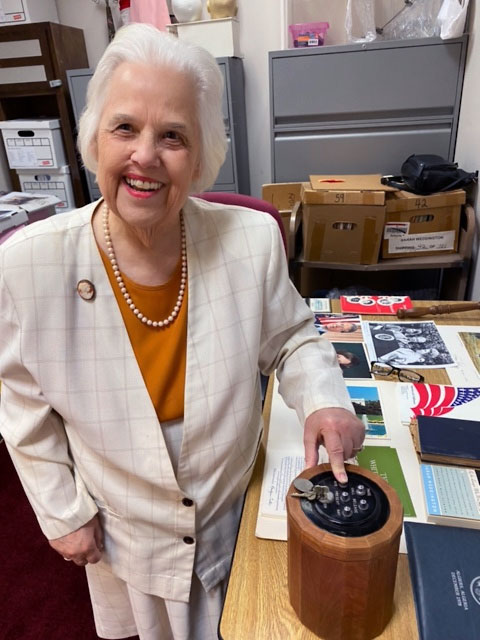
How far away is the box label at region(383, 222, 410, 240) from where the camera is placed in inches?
87.6

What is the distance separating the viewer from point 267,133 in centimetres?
325

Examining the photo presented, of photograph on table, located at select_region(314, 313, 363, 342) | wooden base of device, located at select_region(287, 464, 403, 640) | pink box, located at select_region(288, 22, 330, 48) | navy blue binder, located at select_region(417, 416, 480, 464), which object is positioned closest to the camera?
wooden base of device, located at select_region(287, 464, 403, 640)

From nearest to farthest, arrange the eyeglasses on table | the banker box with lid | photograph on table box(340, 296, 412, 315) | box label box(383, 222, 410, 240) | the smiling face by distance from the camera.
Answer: the smiling face → the eyeglasses on table → photograph on table box(340, 296, 412, 315) → box label box(383, 222, 410, 240) → the banker box with lid

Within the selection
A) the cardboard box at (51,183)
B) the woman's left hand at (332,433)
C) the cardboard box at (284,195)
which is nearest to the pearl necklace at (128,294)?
the woman's left hand at (332,433)

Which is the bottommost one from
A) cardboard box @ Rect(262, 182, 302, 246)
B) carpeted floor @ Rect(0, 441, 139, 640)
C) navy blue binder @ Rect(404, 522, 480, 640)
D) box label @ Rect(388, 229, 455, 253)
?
carpeted floor @ Rect(0, 441, 139, 640)

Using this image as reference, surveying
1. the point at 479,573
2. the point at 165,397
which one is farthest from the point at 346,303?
the point at 479,573

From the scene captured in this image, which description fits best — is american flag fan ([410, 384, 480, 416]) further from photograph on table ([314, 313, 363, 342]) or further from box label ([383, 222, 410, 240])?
box label ([383, 222, 410, 240])

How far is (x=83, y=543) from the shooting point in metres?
0.88

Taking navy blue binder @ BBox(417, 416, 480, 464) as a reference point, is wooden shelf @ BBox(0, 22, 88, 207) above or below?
above

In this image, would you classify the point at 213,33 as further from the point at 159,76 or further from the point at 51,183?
the point at 159,76

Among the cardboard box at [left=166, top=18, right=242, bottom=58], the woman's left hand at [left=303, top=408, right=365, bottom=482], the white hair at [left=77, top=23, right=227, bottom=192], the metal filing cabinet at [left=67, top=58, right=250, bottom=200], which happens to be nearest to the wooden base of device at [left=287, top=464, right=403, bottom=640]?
the woman's left hand at [left=303, top=408, right=365, bottom=482]

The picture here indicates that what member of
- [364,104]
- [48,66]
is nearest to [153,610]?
[364,104]

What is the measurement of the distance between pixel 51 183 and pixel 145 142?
281cm

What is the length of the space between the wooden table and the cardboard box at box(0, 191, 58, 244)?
1.52 m
